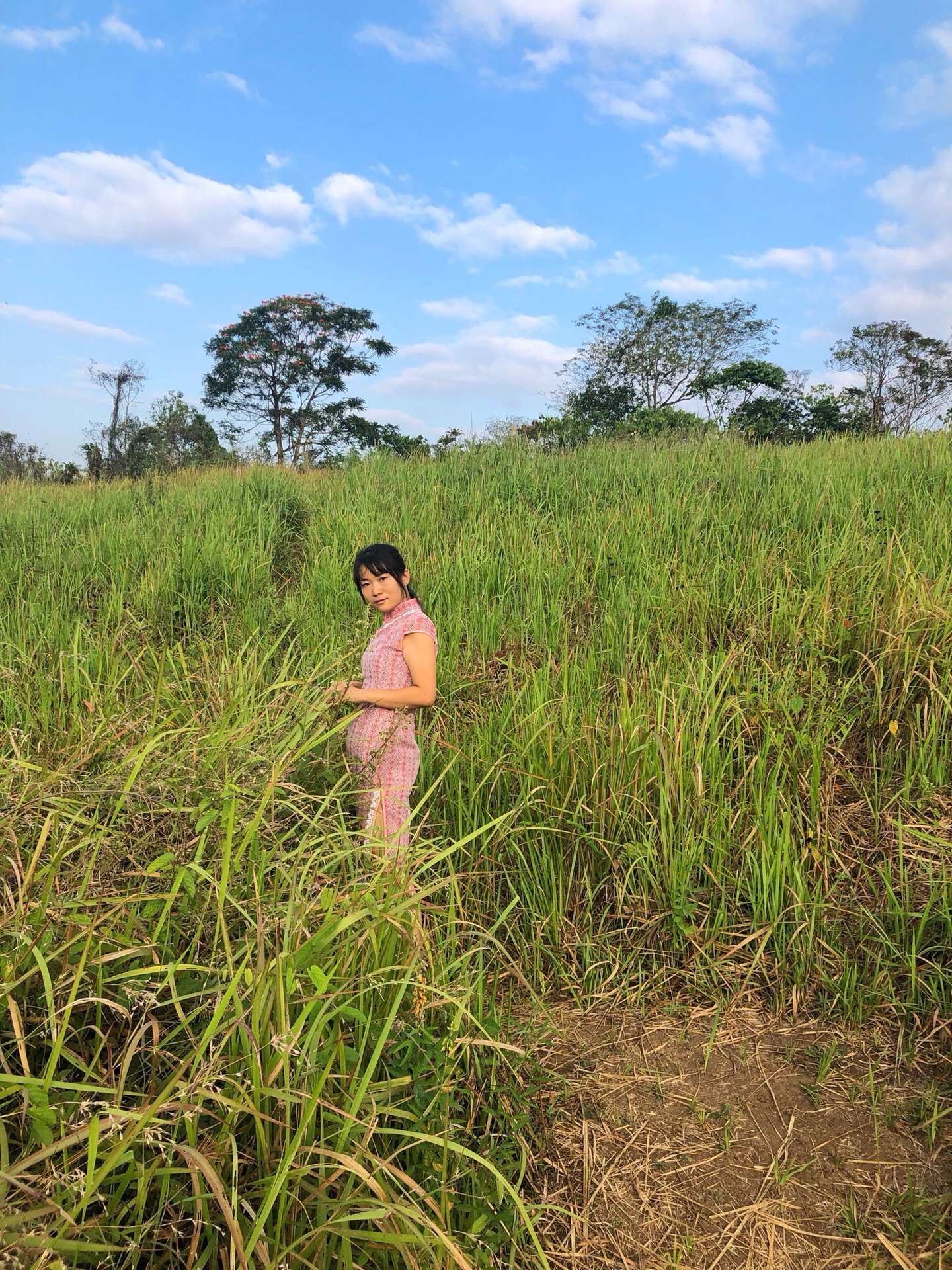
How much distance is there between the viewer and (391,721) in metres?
2.90

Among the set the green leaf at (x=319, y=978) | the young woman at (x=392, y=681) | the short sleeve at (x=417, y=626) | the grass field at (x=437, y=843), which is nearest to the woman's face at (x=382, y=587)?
the young woman at (x=392, y=681)

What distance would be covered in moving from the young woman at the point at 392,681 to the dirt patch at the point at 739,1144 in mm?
985

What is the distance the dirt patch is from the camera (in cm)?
188

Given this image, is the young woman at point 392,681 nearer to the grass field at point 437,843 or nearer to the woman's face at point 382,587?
the woman's face at point 382,587

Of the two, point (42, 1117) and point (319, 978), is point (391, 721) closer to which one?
point (319, 978)

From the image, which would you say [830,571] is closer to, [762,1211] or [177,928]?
[762,1211]

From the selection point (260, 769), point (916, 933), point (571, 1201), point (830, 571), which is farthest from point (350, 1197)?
point (830, 571)

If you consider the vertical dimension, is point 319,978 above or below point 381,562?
below

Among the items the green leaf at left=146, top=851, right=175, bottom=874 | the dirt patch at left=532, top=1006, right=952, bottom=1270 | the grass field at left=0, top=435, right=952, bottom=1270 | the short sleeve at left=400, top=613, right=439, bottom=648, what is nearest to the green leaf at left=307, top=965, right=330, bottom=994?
the grass field at left=0, top=435, right=952, bottom=1270

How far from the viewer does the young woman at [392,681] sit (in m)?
2.84

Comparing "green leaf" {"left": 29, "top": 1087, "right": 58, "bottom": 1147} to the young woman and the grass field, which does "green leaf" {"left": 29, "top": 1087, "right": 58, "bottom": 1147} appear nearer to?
the grass field

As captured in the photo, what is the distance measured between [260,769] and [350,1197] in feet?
3.85

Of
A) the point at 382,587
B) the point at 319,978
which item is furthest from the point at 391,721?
the point at 319,978

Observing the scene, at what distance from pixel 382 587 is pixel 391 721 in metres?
0.55
